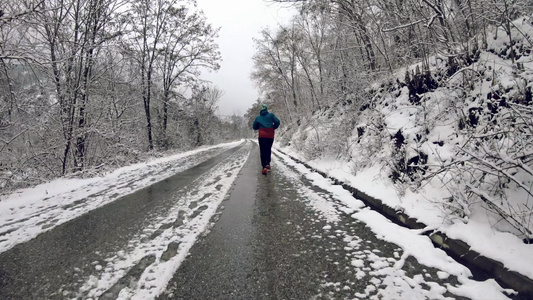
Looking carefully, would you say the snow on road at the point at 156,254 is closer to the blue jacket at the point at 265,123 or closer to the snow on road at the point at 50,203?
the snow on road at the point at 50,203

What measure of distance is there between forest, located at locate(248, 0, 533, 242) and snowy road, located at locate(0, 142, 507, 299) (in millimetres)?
929

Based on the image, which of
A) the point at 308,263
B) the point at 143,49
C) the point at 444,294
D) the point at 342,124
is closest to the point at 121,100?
the point at 143,49

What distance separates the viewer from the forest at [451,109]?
2.58 metres

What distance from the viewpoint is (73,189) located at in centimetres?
629

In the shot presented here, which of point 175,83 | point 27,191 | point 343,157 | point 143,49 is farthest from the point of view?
point 175,83

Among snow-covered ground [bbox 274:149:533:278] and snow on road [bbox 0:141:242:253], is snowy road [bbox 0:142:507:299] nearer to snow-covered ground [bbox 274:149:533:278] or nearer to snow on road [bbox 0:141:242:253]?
snow on road [bbox 0:141:242:253]

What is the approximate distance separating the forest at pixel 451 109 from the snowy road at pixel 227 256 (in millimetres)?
929

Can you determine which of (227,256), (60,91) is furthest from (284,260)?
(60,91)

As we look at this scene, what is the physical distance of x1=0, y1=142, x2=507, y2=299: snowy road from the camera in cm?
200

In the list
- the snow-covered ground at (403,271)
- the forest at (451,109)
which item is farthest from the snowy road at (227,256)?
the forest at (451,109)

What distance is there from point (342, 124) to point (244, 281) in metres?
7.40

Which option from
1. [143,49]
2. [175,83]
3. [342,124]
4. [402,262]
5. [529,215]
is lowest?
[402,262]

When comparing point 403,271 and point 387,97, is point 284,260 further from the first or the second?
point 387,97

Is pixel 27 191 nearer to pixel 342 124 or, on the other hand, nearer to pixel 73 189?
pixel 73 189
